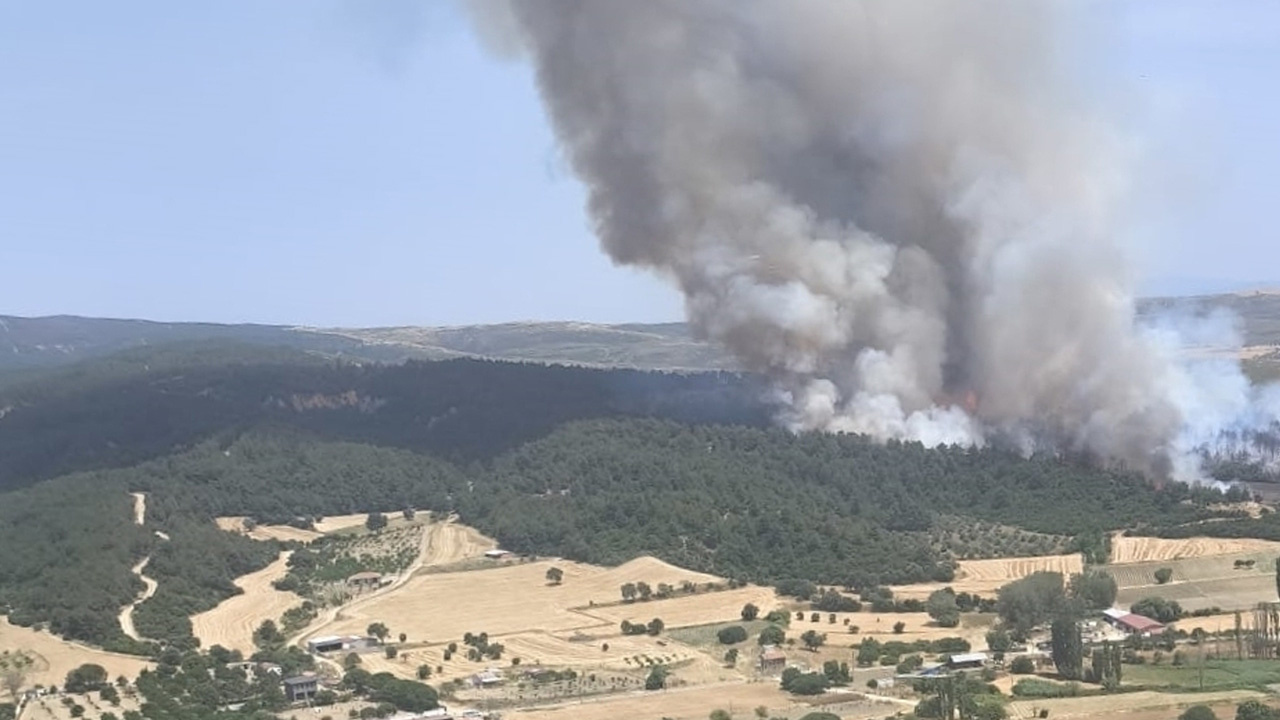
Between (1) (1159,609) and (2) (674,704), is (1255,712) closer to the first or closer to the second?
(1) (1159,609)

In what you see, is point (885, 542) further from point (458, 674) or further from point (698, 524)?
point (458, 674)

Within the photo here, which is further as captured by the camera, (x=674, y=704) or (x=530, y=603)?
(x=530, y=603)

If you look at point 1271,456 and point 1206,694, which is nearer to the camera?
point 1206,694

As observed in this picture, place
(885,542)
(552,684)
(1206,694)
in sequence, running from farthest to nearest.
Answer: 1. (885,542)
2. (552,684)
3. (1206,694)

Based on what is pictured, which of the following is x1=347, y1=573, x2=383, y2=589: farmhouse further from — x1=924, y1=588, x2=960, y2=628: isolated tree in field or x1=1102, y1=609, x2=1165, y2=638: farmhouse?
x1=1102, y1=609, x2=1165, y2=638: farmhouse

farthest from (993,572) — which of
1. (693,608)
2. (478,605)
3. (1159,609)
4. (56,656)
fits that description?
(56,656)

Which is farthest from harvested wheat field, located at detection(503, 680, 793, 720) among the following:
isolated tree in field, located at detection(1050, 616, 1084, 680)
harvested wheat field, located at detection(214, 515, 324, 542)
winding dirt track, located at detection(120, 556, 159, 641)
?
harvested wheat field, located at detection(214, 515, 324, 542)

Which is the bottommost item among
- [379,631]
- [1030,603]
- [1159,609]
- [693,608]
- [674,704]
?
[674,704]

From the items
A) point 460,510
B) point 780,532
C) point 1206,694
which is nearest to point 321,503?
point 460,510
